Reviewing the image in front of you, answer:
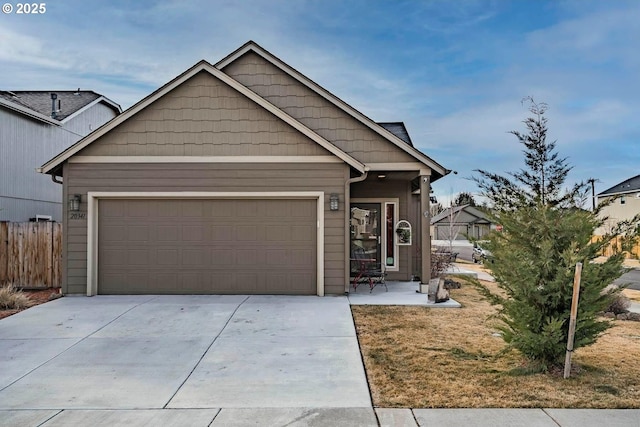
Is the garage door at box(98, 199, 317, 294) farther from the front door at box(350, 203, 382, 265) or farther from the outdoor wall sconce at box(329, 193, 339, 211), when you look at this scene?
the front door at box(350, 203, 382, 265)

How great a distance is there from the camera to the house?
9859mm

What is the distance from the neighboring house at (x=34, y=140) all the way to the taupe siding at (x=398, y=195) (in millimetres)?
9529

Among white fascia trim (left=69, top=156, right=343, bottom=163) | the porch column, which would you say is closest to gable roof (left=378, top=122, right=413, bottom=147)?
the porch column

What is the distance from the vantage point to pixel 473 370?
512cm

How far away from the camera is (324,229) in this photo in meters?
9.86

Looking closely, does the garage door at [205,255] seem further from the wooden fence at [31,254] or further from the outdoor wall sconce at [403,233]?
the outdoor wall sconce at [403,233]

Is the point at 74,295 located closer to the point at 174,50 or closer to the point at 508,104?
the point at 174,50

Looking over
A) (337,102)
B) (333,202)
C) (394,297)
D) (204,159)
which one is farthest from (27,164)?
(394,297)

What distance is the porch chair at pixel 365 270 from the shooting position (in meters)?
11.2

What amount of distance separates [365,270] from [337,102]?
4.36m

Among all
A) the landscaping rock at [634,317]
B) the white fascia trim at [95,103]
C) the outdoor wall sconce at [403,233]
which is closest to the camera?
the landscaping rock at [634,317]

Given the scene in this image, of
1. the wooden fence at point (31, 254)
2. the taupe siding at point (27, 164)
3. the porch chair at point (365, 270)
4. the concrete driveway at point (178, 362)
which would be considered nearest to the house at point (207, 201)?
the concrete driveway at point (178, 362)

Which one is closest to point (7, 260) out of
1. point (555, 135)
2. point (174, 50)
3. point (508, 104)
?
point (174, 50)

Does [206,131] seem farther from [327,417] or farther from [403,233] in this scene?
[327,417]
